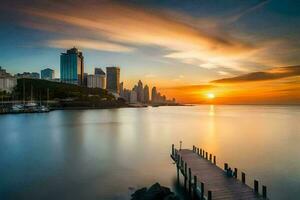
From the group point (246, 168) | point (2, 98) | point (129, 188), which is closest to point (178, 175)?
point (129, 188)

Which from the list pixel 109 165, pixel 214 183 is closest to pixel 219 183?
pixel 214 183

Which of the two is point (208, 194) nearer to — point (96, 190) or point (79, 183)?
point (96, 190)

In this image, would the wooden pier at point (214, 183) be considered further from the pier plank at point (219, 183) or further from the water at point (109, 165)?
the water at point (109, 165)

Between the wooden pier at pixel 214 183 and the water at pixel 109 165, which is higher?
the wooden pier at pixel 214 183

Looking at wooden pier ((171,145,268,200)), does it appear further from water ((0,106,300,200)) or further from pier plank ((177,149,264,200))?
water ((0,106,300,200))

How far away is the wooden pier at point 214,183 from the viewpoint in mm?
20078

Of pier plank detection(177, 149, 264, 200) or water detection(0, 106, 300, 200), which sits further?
water detection(0, 106, 300, 200)

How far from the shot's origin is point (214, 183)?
2281 centimetres

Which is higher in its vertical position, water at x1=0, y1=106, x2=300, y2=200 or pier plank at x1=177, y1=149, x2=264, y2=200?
pier plank at x1=177, y1=149, x2=264, y2=200

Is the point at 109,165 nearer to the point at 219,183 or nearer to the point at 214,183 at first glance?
the point at 214,183

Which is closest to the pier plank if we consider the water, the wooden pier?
the wooden pier

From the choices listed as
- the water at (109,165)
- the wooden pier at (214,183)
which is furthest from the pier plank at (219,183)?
the water at (109,165)

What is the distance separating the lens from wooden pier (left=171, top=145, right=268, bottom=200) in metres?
20.1

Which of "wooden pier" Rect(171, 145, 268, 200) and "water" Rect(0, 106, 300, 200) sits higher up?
Result: "wooden pier" Rect(171, 145, 268, 200)
